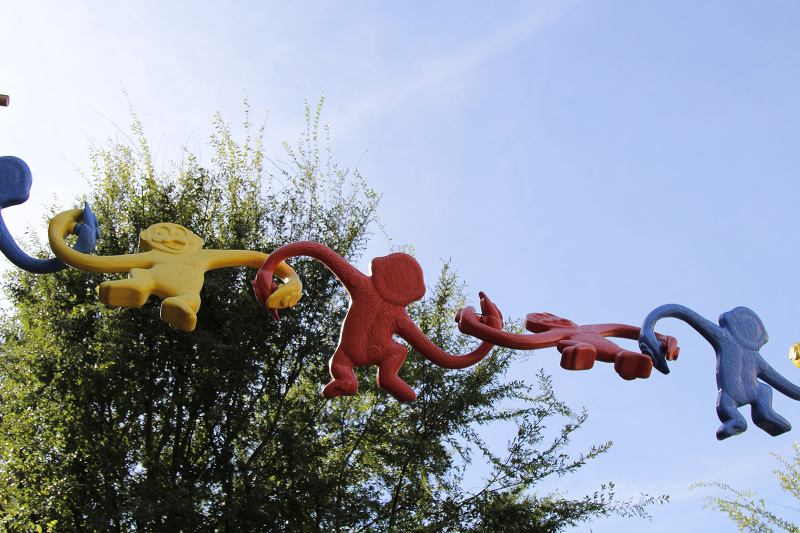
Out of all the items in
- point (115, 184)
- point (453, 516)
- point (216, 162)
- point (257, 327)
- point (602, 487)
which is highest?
point (216, 162)

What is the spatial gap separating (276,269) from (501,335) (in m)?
0.82

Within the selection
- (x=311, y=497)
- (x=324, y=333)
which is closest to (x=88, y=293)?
(x=324, y=333)

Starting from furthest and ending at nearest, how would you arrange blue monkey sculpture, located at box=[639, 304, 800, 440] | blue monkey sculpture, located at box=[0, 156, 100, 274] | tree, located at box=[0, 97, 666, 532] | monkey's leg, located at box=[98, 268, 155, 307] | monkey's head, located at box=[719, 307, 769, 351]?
tree, located at box=[0, 97, 666, 532]
monkey's head, located at box=[719, 307, 769, 351]
blue monkey sculpture, located at box=[639, 304, 800, 440]
blue monkey sculpture, located at box=[0, 156, 100, 274]
monkey's leg, located at box=[98, 268, 155, 307]

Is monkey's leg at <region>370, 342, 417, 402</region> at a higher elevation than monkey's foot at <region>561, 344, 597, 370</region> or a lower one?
lower

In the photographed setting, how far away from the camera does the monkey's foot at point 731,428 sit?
98.3 inches

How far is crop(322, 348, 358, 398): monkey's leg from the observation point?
226cm

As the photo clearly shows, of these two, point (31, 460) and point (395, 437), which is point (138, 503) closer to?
point (31, 460)

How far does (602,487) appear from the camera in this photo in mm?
7062

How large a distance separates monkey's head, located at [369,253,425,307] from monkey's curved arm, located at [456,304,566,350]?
172mm

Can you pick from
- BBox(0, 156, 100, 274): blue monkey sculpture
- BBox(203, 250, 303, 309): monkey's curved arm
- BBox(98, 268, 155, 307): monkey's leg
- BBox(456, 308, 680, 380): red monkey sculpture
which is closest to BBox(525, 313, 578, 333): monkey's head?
BBox(456, 308, 680, 380): red monkey sculpture

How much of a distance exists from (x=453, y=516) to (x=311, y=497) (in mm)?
1366

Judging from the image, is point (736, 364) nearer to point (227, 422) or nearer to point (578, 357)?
point (578, 357)

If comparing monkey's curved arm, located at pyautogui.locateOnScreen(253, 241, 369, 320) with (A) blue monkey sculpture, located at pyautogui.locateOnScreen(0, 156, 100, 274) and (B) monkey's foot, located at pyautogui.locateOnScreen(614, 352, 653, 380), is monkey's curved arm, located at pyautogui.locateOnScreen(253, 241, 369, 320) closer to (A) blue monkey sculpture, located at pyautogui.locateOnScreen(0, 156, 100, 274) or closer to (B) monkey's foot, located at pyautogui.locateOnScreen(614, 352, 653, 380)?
(A) blue monkey sculpture, located at pyautogui.locateOnScreen(0, 156, 100, 274)

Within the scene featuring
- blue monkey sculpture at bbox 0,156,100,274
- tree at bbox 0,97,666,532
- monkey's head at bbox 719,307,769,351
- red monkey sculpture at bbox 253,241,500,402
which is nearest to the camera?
red monkey sculpture at bbox 253,241,500,402
